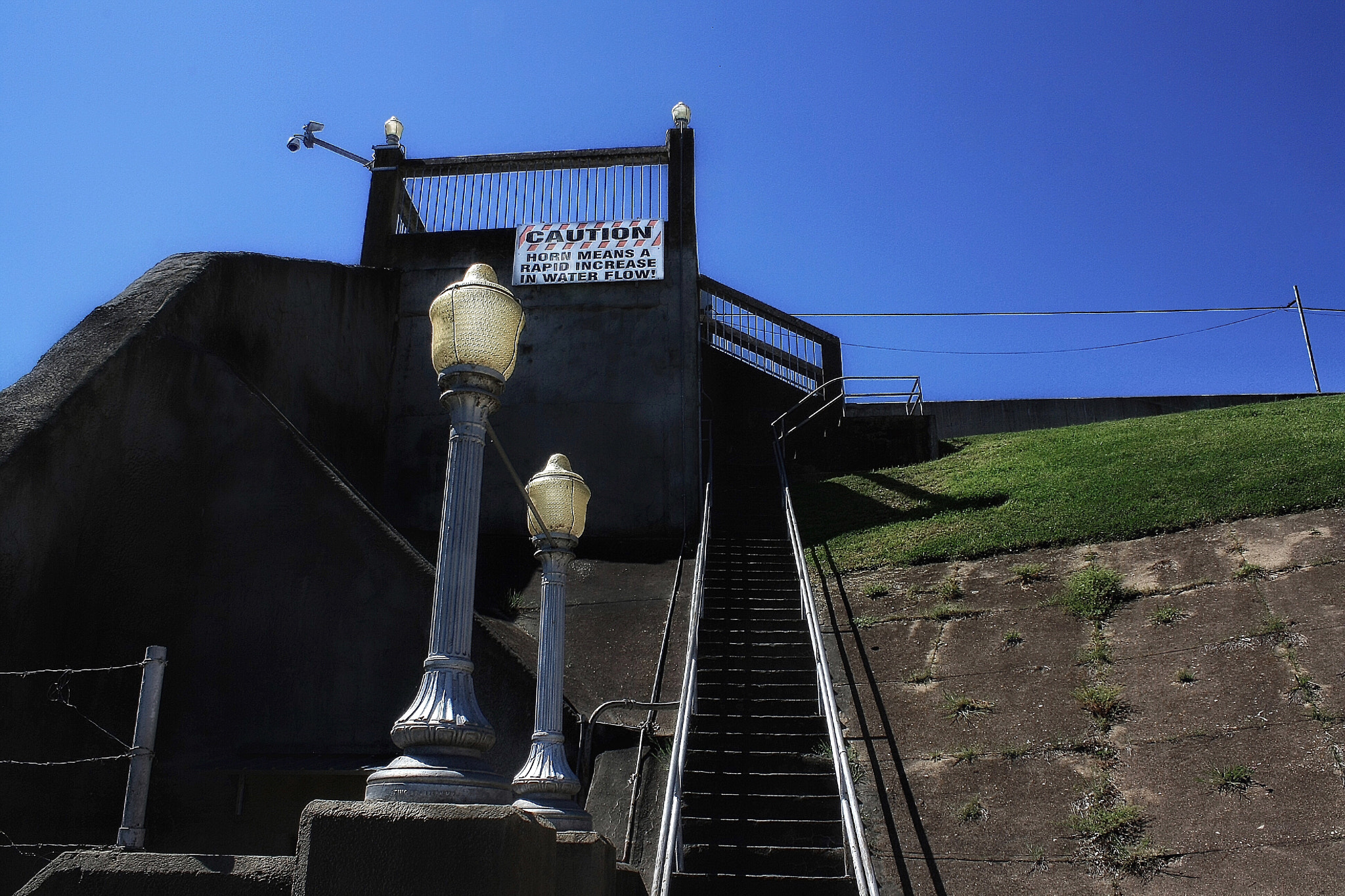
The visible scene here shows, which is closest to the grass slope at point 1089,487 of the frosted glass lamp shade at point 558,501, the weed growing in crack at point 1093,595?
the weed growing in crack at point 1093,595

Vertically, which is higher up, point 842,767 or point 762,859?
point 842,767

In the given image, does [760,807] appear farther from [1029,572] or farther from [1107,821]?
[1029,572]

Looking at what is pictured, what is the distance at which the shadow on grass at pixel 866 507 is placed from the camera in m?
13.8

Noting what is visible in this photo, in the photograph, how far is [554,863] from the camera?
341 centimetres

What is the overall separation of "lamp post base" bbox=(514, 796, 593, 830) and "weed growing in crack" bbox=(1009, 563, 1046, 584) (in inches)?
279

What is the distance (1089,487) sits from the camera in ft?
43.2

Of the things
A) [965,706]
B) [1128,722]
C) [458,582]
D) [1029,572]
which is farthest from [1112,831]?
[458,582]

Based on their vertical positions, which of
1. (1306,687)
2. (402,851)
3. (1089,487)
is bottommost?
(402,851)

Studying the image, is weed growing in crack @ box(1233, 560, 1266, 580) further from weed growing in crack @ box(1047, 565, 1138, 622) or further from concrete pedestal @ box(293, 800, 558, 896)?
concrete pedestal @ box(293, 800, 558, 896)

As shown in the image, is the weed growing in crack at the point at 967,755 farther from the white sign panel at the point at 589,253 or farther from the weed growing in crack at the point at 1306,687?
the white sign panel at the point at 589,253

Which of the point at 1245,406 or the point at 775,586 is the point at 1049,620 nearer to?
the point at 775,586

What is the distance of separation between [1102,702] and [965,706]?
1.05 metres

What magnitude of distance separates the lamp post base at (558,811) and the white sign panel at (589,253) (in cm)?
1200

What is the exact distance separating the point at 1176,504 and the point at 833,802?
6.75m
